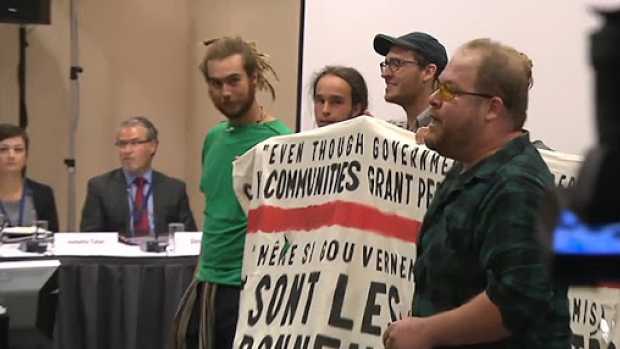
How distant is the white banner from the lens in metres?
2.67

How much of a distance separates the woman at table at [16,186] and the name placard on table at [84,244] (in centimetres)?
51

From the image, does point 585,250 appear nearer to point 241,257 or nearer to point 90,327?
point 241,257

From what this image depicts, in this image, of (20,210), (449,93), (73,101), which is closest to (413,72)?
(449,93)

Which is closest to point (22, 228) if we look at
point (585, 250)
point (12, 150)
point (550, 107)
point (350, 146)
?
point (12, 150)

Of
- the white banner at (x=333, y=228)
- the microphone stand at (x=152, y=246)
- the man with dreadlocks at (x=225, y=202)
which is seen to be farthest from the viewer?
the microphone stand at (x=152, y=246)

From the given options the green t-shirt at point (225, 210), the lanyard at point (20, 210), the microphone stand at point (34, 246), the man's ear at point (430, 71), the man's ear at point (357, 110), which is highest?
the man's ear at point (430, 71)

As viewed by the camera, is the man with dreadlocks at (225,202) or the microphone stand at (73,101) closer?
the man with dreadlocks at (225,202)

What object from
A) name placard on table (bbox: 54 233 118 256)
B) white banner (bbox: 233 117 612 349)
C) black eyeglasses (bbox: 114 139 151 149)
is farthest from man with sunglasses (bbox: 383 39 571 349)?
black eyeglasses (bbox: 114 139 151 149)

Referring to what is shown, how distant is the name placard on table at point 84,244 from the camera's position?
4.10 m

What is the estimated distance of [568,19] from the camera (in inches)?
131

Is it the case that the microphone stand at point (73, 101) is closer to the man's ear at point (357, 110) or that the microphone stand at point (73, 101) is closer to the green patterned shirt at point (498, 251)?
the man's ear at point (357, 110)

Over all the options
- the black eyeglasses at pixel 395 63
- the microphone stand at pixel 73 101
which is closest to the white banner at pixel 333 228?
the black eyeglasses at pixel 395 63

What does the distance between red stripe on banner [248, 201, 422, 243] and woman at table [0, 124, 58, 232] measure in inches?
83.6

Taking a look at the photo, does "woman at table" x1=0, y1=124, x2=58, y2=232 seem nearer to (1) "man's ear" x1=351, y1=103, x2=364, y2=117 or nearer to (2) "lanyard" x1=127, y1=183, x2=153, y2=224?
(2) "lanyard" x1=127, y1=183, x2=153, y2=224
